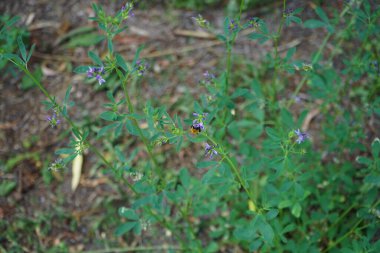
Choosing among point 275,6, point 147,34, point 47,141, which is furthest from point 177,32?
point 47,141

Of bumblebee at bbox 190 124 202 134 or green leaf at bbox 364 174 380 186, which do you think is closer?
bumblebee at bbox 190 124 202 134

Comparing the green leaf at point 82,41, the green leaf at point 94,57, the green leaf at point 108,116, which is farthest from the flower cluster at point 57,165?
the green leaf at point 82,41

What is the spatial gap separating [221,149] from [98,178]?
6.67 ft

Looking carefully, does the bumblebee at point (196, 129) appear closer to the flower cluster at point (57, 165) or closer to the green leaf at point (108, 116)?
the green leaf at point (108, 116)

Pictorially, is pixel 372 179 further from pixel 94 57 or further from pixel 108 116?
pixel 94 57

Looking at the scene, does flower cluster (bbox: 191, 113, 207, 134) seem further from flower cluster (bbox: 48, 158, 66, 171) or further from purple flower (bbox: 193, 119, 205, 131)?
flower cluster (bbox: 48, 158, 66, 171)

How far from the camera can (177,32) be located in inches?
169

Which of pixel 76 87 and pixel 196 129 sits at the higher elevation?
pixel 196 129

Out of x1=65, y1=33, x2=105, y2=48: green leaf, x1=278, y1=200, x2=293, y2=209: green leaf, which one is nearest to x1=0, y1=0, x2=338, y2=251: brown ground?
x1=65, y1=33, x2=105, y2=48: green leaf

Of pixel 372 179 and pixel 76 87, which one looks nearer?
pixel 372 179

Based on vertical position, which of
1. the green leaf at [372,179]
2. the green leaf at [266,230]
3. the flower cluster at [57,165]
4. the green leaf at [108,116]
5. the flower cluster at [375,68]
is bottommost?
the green leaf at [266,230]

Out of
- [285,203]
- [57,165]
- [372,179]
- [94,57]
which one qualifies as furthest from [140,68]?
[372,179]

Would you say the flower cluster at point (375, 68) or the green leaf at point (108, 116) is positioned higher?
the flower cluster at point (375, 68)

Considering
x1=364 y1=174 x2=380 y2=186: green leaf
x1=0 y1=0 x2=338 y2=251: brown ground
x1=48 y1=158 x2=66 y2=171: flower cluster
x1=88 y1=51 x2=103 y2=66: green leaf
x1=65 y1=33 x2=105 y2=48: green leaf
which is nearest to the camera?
x1=48 y1=158 x2=66 y2=171: flower cluster
